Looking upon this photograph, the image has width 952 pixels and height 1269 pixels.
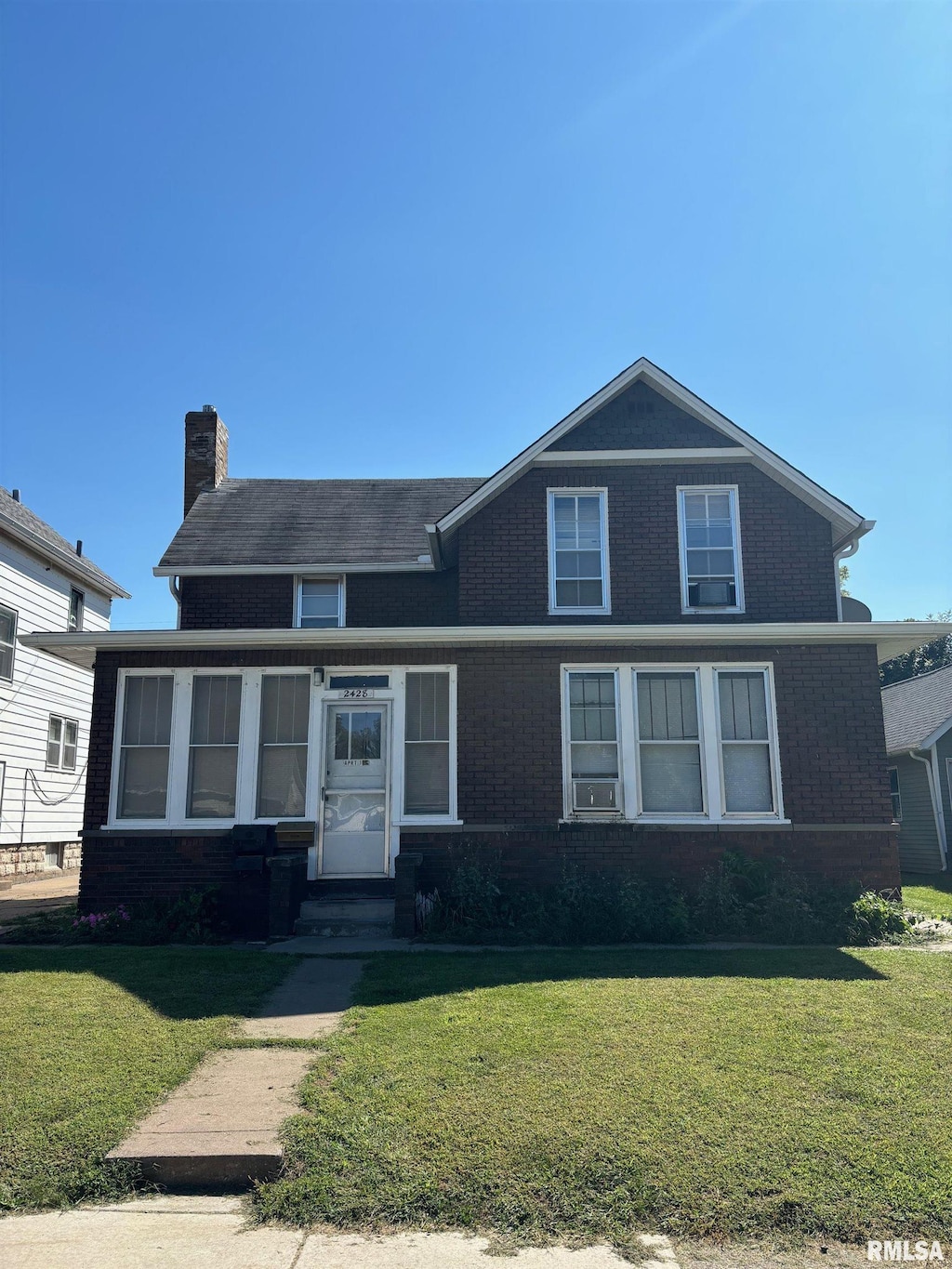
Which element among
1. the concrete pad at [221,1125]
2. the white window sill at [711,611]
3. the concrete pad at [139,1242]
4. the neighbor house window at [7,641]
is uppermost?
the neighbor house window at [7,641]

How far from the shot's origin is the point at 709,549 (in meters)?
12.9

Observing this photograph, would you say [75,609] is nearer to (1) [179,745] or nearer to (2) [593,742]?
(1) [179,745]

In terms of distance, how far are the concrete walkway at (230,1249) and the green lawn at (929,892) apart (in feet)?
33.6

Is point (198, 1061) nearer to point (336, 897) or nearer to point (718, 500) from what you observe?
point (336, 897)

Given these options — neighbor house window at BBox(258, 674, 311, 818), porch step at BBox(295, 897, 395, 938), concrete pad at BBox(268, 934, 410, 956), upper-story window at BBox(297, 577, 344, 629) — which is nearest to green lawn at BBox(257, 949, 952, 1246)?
concrete pad at BBox(268, 934, 410, 956)

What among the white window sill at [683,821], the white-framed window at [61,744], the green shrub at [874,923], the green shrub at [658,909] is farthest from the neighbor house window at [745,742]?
the white-framed window at [61,744]

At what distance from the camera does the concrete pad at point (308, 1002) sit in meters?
6.77

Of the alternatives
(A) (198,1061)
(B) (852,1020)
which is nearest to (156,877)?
(A) (198,1061)

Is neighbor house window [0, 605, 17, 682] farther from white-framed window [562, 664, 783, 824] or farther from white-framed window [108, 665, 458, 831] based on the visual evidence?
white-framed window [562, 664, 783, 824]

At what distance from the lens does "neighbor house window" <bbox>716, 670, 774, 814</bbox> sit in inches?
460

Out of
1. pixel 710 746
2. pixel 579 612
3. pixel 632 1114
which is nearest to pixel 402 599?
pixel 579 612

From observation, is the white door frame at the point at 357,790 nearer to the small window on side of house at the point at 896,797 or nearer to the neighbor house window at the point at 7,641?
the neighbor house window at the point at 7,641

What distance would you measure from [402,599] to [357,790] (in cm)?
474

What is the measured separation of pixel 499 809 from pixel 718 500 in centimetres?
526
